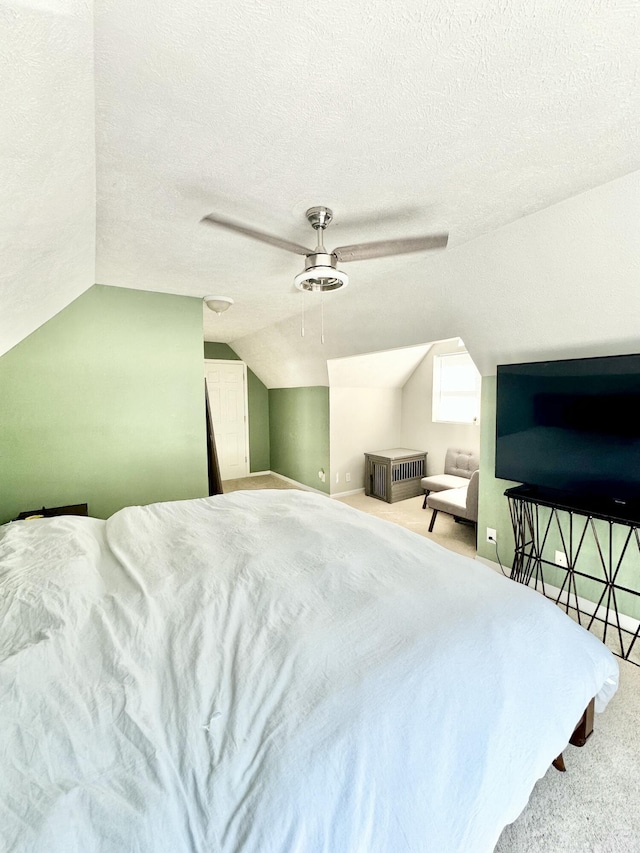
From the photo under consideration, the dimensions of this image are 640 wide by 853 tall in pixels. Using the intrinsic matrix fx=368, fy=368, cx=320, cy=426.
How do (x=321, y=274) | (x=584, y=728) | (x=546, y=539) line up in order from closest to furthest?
(x=584, y=728) < (x=321, y=274) < (x=546, y=539)

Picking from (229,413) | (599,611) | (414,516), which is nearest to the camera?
(599,611)

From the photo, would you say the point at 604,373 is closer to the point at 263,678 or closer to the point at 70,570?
the point at 263,678

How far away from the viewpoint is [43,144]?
43.3 inches

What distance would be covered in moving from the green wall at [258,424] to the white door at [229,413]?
10 cm

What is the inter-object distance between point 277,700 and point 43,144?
170 cm

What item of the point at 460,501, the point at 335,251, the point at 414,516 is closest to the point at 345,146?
the point at 335,251

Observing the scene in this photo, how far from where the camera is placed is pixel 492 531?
3037 mm

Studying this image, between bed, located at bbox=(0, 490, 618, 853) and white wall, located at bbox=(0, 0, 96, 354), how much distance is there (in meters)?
1.30

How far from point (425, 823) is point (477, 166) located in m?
2.16

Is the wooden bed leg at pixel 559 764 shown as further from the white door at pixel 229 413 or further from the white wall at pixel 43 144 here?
the white door at pixel 229 413

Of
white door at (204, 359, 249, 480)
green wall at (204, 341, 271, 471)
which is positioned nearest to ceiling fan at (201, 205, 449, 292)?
white door at (204, 359, 249, 480)

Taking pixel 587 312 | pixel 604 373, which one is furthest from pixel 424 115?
pixel 604 373

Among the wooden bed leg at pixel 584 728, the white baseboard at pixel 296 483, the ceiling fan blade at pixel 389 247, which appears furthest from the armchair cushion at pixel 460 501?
the ceiling fan blade at pixel 389 247

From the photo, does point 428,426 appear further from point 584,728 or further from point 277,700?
point 277,700
